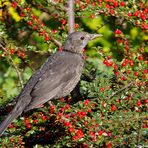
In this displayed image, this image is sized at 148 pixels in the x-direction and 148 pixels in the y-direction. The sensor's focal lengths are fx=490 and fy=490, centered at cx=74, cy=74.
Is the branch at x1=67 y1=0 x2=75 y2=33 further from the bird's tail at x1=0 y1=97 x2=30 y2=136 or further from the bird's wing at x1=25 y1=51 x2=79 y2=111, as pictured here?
the bird's tail at x1=0 y1=97 x2=30 y2=136

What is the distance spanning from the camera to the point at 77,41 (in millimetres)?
5871

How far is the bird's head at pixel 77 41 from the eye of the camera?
577cm

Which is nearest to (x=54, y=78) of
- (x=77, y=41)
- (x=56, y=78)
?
(x=56, y=78)

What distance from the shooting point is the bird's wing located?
5177 mm

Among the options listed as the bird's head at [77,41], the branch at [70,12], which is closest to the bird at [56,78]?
the bird's head at [77,41]

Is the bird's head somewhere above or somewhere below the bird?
above

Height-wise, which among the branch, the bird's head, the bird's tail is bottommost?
the bird's tail

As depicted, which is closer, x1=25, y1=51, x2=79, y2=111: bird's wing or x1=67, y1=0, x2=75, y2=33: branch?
x1=25, y1=51, x2=79, y2=111: bird's wing

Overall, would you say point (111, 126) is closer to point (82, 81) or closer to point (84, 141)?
point (84, 141)

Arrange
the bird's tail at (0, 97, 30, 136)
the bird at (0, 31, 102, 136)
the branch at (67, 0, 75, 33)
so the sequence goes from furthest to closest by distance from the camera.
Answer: the branch at (67, 0, 75, 33) → the bird at (0, 31, 102, 136) → the bird's tail at (0, 97, 30, 136)

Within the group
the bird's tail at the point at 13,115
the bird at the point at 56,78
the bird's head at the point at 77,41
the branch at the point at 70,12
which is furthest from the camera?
the bird's head at the point at 77,41

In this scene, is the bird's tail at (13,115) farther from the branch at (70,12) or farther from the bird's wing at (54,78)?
the branch at (70,12)

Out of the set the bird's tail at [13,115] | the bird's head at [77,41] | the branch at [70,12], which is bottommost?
Answer: the bird's tail at [13,115]

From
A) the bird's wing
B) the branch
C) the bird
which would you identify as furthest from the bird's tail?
the branch
